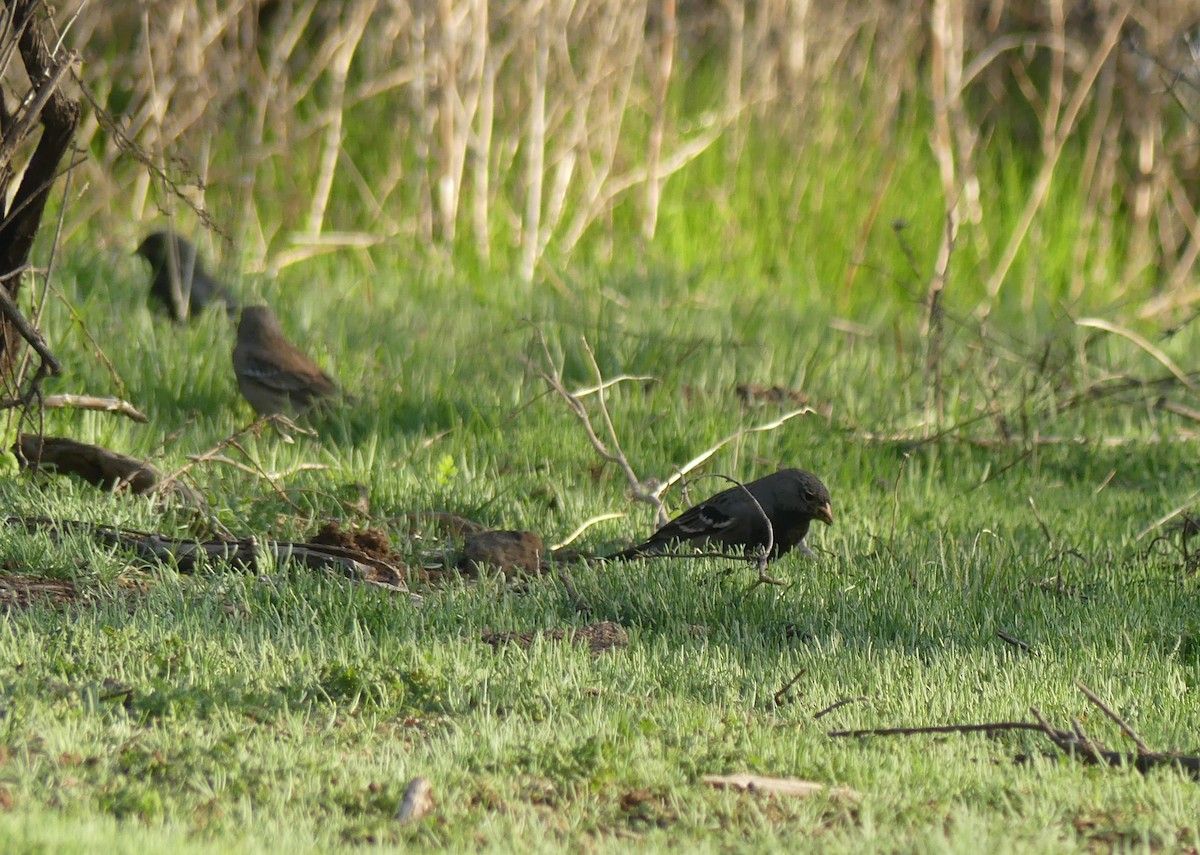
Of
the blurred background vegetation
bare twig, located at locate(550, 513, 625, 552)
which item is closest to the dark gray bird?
bare twig, located at locate(550, 513, 625, 552)

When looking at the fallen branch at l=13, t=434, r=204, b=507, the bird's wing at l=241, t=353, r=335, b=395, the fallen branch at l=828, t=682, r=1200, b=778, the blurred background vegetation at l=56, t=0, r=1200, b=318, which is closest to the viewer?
the fallen branch at l=828, t=682, r=1200, b=778

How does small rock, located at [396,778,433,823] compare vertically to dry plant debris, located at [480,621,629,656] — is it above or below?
above

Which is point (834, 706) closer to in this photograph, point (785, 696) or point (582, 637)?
point (785, 696)

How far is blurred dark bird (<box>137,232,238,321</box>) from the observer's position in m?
8.03

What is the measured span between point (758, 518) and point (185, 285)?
428cm

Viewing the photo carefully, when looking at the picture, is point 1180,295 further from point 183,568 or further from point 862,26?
point 183,568

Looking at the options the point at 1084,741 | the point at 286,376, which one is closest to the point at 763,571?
the point at 1084,741

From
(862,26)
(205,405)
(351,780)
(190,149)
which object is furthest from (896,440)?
(862,26)

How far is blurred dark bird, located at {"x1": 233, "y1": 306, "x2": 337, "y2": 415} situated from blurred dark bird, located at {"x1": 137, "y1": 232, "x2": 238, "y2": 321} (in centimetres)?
104

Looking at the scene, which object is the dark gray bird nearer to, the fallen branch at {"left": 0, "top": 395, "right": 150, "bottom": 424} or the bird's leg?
the bird's leg

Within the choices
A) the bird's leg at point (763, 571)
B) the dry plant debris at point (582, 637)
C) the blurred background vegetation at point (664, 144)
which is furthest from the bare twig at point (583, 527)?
the blurred background vegetation at point (664, 144)

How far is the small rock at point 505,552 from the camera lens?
4.91 m

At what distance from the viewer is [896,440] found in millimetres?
7191

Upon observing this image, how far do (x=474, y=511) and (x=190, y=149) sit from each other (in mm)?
5262
